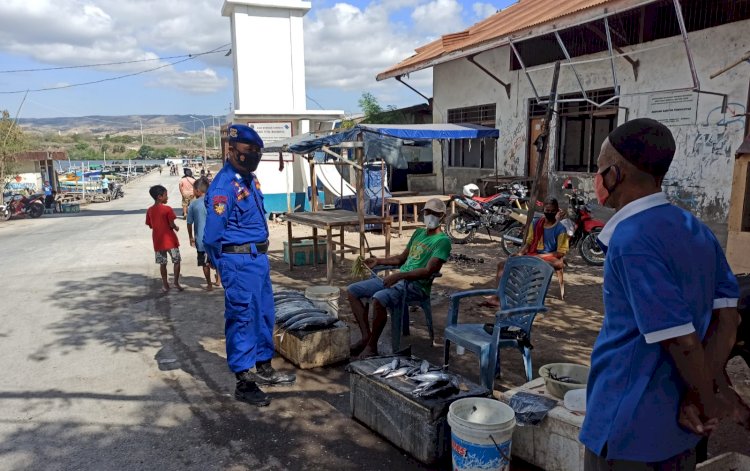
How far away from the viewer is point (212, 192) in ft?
12.9

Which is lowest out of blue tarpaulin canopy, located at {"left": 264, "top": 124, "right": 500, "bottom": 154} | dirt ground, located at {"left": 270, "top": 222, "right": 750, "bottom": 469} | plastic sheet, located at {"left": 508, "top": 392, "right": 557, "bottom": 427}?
dirt ground, located at {"left": 270, "top": 222, "right": 750, "bottom": 469}

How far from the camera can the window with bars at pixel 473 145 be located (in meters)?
13.6

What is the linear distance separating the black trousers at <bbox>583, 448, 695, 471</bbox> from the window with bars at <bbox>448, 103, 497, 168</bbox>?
1226 cm

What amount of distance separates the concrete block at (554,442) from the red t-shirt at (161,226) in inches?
217

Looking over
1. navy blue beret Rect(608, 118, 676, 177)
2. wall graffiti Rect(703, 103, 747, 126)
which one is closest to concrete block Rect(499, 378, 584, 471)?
navy blue beret Rect(608, 118, 676, 177)

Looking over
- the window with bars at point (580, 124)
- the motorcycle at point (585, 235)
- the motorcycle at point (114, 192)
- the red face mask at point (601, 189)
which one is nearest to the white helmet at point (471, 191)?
the window with bars at point (580, 124)

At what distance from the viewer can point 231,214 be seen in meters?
3.93

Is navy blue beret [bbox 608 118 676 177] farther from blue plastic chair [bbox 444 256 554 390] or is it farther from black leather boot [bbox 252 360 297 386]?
black leather boot [bbox 252 360 297 386]

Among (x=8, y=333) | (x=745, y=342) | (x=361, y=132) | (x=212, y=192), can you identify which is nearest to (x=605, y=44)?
(x=361, y=132)

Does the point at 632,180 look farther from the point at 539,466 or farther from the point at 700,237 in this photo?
the point at 539,466

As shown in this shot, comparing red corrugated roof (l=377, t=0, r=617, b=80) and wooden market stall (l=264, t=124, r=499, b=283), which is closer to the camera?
wooden market stall (l=264, t=124, r=499, b=283)

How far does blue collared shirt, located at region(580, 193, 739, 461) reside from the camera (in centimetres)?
141

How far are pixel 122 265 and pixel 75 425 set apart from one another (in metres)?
6.39

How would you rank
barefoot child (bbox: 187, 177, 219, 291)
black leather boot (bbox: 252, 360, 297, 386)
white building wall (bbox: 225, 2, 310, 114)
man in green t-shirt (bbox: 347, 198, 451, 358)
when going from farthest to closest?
white building wall (bbox: 225, 2, 310, 114)
barefoot child (bbox: 187, 177, 219, 291)
man in green t-shirt (bbox: 347, 198, 451, 358)
black leather boot (bbox: 252, 360, 297, 386)
